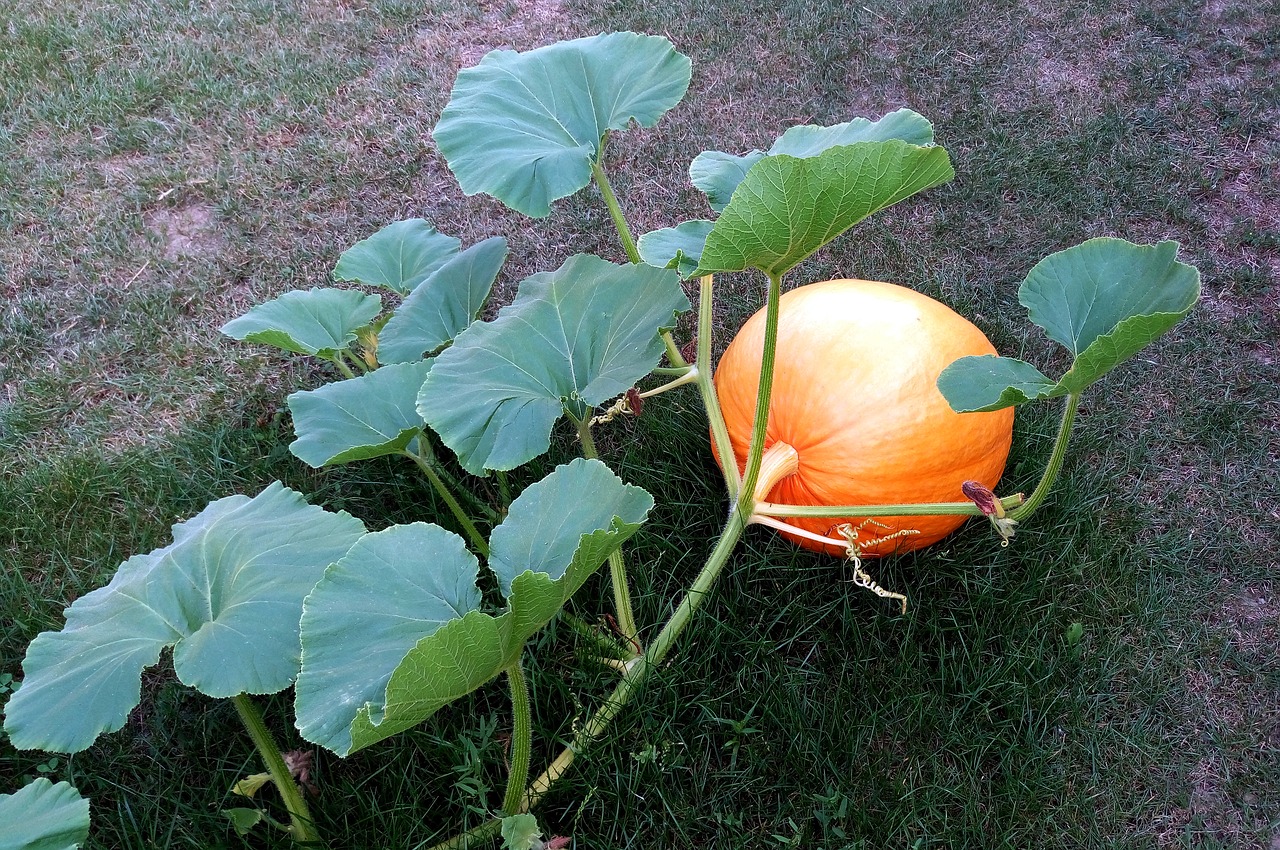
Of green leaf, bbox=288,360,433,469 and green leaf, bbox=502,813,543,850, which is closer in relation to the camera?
green leaf, bbox=502,813,543,850

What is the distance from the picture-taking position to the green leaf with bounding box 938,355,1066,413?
154 cm

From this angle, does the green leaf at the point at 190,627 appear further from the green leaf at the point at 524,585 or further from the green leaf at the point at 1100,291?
the green leaf at the point at 1100,291

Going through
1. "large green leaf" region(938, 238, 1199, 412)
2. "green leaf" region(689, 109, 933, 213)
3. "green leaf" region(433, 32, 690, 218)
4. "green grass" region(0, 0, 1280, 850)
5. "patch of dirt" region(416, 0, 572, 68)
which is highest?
"green leaf" region(433, 32, 690, 218)

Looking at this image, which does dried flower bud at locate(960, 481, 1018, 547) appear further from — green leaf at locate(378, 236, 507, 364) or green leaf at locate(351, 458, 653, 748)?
green leaf at locate(378, 236, 507, 364)

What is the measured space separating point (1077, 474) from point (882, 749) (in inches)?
36.0

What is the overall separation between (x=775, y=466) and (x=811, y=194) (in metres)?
0.70

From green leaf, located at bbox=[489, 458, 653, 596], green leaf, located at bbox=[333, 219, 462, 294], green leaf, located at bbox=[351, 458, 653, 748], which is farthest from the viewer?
green leaf, located at bbox=[333, 219, 462, 294]

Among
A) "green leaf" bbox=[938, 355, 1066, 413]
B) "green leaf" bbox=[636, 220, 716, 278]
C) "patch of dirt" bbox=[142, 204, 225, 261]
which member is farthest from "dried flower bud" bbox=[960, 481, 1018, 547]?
"patch of dirt" bbox=[142, 204, 225, 261]

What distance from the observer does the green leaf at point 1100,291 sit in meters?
1.46

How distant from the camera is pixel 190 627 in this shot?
1.44 m

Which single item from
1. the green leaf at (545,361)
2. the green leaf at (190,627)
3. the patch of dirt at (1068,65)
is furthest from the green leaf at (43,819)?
the patch of dirt at (1068,65)

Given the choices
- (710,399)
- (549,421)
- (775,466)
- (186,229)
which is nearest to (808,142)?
(710,399)

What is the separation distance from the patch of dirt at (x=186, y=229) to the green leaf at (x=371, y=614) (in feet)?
6.36

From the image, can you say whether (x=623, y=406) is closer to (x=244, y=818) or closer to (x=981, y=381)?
(x=981, y=381)
